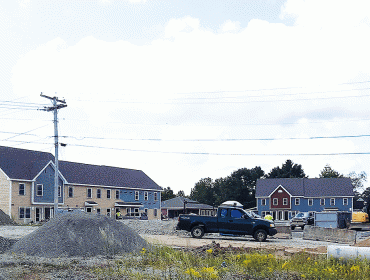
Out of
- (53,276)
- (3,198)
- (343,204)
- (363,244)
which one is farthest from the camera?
(343,204)

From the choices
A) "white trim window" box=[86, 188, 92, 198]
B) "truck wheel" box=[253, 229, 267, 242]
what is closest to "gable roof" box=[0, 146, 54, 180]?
"white trim window" box=[86, 188, 92, 198]

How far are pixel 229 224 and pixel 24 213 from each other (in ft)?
110

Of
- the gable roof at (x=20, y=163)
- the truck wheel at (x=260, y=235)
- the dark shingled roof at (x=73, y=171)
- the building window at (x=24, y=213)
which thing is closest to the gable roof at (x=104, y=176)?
the dark shingled roof at (x=73, y=171)

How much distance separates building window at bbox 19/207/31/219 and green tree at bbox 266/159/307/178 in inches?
2588

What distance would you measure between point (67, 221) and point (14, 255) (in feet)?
9.18

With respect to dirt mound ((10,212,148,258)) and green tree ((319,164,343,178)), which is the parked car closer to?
dirt mound ((10,212,148,258))

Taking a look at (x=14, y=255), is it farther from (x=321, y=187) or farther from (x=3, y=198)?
(x=321, y=187)

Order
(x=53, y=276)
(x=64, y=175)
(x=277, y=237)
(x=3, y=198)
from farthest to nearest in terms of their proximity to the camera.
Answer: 1. (x=64, y=175)
2. (x=3, y=198)
3. (x=277, y=237)
4. (x=53, y=276)

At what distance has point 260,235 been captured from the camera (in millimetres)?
25734

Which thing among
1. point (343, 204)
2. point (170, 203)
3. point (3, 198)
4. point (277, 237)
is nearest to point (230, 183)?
point (170, 203)

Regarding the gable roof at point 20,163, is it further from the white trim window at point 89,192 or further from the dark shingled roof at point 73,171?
the white trim window at point 89,192

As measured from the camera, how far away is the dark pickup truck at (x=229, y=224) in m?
25.8

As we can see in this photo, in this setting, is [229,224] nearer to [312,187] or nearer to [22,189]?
[22,189]

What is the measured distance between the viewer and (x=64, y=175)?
59.3 metres
